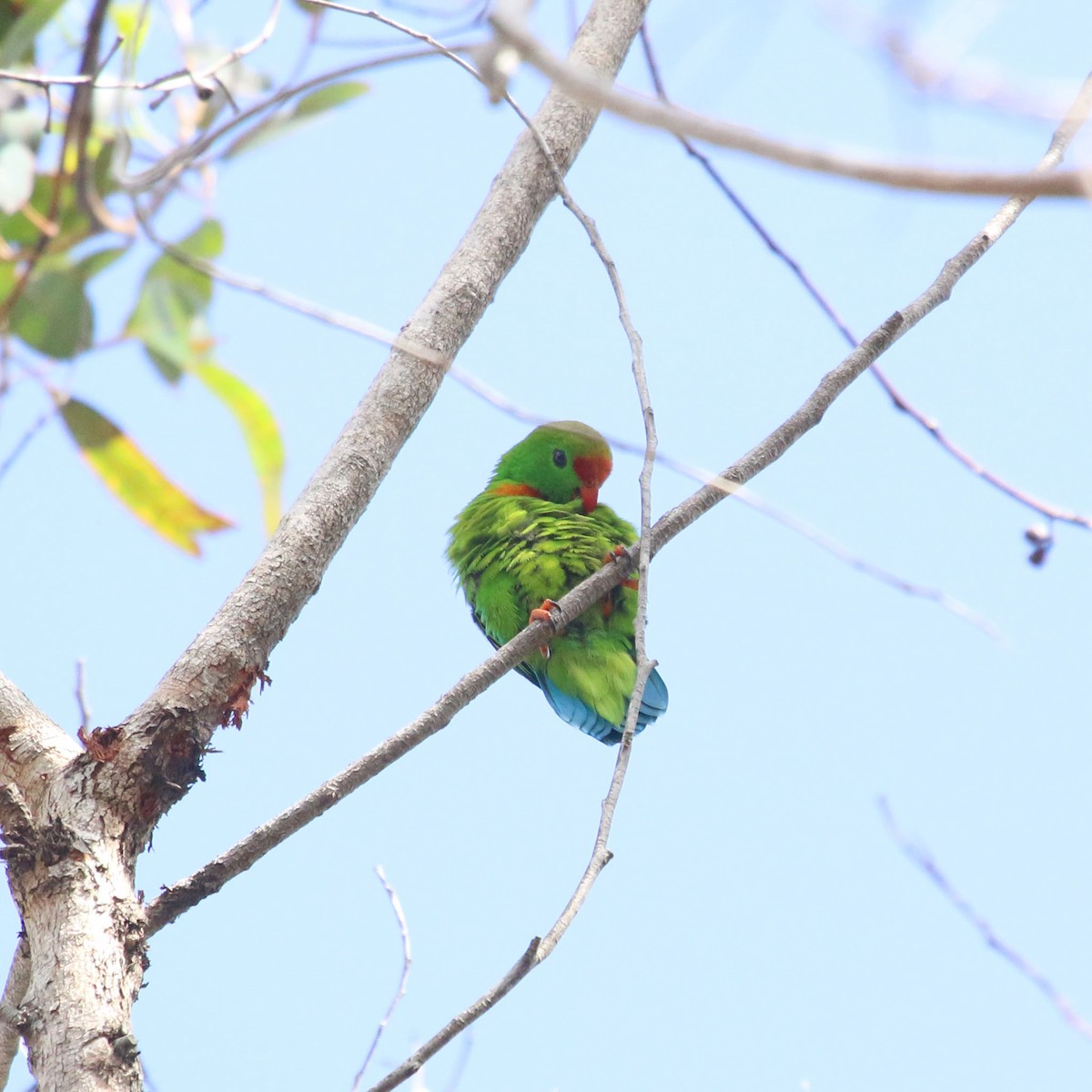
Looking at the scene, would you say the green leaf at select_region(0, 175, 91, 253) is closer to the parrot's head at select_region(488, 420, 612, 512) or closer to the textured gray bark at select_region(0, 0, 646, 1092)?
the textured gray bark at select_region(0, 0, 646, 1092)

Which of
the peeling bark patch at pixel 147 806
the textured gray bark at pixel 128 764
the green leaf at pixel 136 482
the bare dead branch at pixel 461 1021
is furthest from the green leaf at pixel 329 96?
the bare dead branch at pixel 461 1021

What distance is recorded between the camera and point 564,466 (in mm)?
4035

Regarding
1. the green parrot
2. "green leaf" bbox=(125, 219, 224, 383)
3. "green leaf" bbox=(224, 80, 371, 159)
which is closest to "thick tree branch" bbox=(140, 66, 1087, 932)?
the green parrot

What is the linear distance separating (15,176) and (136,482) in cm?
76

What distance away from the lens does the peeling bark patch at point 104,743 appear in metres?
1.91

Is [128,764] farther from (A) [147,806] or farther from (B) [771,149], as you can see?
(B) [771,149]

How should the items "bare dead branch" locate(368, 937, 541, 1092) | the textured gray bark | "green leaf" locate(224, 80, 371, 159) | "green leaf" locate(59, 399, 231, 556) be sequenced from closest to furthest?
"bare dead branch" locate(368, 937, 541, 1092) → the textured gray bark → "green leaf" locate(224, 80, 371, 159) → "green leaf" locate(59, 399, 231, 556)

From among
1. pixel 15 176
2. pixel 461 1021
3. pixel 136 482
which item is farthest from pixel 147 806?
pixel 15 176

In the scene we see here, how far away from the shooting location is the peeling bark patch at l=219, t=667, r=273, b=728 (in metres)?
2.04

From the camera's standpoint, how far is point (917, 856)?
7.63 ft

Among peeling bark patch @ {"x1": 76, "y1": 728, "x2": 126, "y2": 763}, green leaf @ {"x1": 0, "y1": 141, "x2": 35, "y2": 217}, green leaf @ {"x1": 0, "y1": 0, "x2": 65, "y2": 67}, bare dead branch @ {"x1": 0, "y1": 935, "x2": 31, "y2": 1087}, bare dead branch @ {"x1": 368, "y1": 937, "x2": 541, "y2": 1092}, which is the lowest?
bare dead branch @ {"x1": 0, "y1": 935, "x2": 31, "y2": 1087}

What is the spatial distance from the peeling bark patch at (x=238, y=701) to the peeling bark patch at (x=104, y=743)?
0.17 meters

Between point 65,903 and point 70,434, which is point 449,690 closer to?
point 65,903

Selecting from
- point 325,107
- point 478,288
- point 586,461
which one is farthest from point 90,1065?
point 586,461
